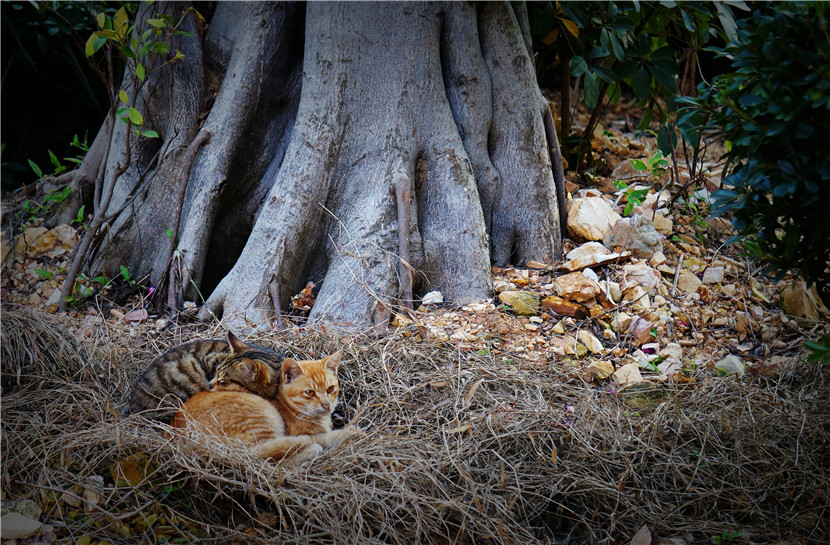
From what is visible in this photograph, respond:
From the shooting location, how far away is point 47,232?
14.1 ft

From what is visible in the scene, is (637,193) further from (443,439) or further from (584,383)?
(443,439)

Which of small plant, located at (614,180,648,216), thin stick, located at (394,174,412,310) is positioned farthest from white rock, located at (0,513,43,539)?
small plant, located at (614,180,648,216)

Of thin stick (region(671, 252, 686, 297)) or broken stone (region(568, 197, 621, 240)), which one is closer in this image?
thin stick (region(671, 252, 686, 297))

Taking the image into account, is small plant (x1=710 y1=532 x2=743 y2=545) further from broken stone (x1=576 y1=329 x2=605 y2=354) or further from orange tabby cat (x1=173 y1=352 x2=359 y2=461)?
orange tabby cat (x1=173 y1=352 x2=359 y2=461)

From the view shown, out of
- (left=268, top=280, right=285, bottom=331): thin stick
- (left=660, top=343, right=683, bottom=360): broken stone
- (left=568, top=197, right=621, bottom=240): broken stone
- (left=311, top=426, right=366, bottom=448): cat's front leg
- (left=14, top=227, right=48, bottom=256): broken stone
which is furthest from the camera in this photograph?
(left=14, top=227, right=48, bottom=256): broken stone

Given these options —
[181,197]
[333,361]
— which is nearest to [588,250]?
[333,361]

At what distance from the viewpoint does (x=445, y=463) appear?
2.46m

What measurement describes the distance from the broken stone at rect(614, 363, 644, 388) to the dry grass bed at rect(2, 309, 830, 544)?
0.13 metres

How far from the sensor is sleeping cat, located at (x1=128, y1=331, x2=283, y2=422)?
8.86 ft

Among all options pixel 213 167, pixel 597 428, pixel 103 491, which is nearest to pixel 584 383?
pixel 597 428

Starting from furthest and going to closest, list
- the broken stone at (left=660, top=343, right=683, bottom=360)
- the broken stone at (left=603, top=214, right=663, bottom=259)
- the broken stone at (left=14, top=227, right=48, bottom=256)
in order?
the broken stone at (left=14, top=227, right=48, bottom=256)
the broken stone at (left=603, top=214, right=663, bottom=259)
the broken stone at (left=660, top=343, right=683, bottom=360)

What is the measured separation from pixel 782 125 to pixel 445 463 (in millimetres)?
1625

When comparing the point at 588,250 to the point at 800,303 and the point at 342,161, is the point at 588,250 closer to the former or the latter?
the point at 800,303

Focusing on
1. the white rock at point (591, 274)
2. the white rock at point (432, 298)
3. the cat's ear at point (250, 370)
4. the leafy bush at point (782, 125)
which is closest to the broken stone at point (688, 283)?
the white rock at point (591, 274)
